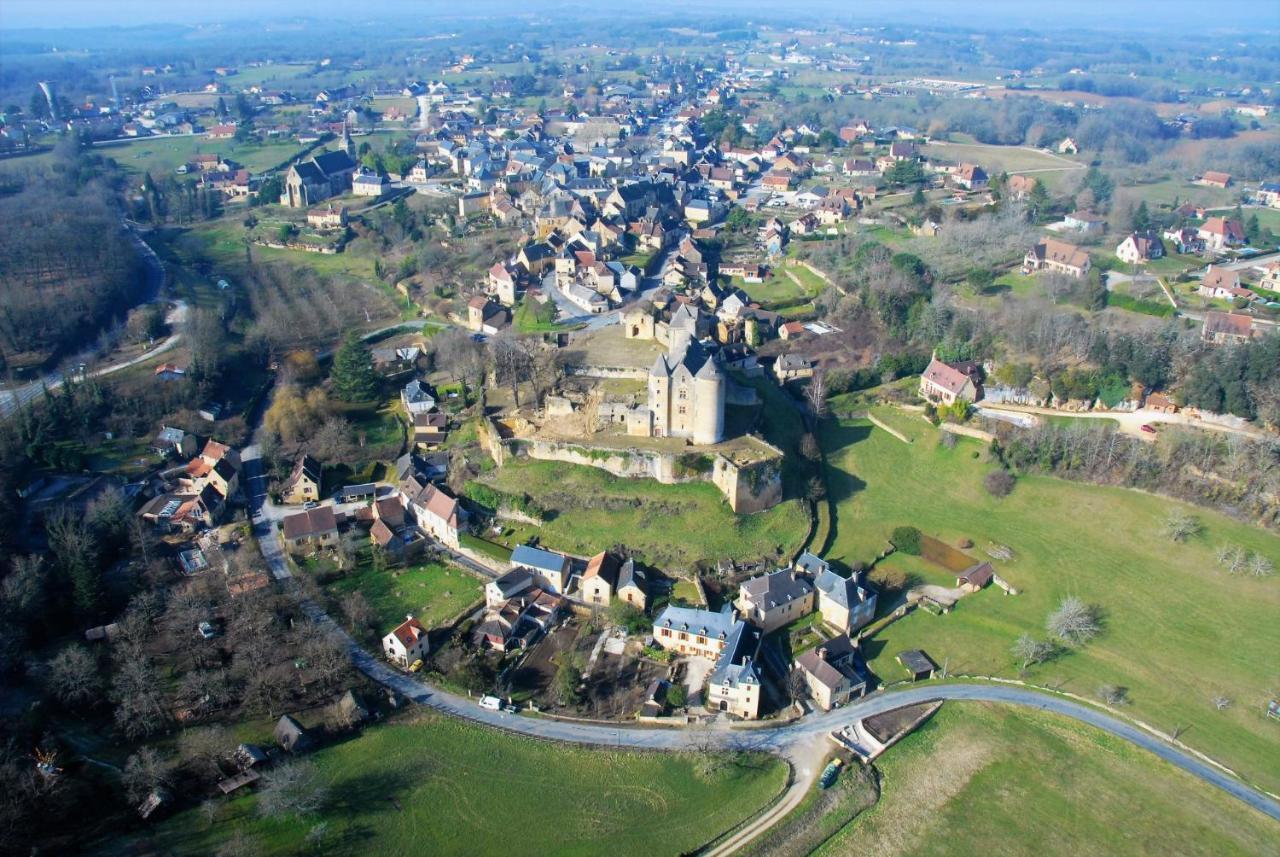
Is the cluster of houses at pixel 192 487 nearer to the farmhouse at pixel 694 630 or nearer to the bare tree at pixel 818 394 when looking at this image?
the farmhouse at pixel 694 630

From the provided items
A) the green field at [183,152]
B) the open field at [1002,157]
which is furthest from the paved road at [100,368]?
the open field at [1002,157]

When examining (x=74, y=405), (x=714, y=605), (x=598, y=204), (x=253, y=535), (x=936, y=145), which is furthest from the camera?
(x=936, y=145)

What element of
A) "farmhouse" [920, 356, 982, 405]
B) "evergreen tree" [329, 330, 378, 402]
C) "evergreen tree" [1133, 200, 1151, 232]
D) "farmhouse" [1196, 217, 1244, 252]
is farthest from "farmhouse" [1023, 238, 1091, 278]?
"evergreen tree" [329, 330, 378, 402]

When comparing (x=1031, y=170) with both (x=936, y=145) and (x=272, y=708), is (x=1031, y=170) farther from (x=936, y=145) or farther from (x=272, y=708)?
(x=272, y=708)

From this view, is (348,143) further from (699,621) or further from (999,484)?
(699,621)

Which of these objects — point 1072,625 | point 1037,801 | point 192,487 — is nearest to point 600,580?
point 1037,801

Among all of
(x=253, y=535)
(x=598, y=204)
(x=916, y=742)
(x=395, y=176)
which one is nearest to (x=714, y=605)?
(x=916, y=742)
